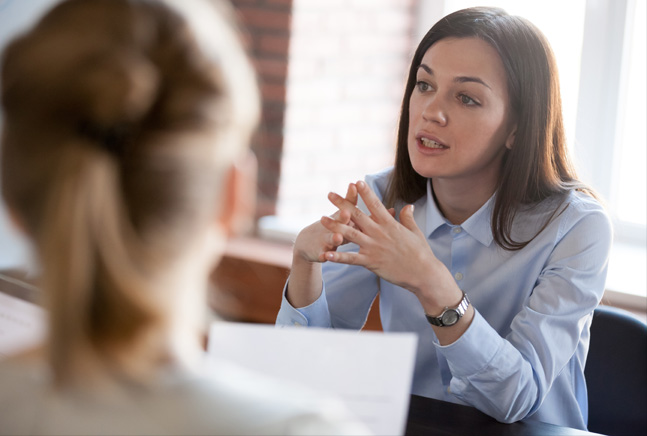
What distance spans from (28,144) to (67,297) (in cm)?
12

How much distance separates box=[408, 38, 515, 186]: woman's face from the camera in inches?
59.2

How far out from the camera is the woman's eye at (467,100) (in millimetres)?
1521

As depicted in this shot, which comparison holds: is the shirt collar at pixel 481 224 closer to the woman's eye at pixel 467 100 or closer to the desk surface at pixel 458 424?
the woman's eye at pixel 467 100

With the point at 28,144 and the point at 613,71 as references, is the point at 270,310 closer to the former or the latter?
the point at 613,71

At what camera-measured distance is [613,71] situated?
2389mm

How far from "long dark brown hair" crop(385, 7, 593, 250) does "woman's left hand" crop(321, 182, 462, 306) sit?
285 mm

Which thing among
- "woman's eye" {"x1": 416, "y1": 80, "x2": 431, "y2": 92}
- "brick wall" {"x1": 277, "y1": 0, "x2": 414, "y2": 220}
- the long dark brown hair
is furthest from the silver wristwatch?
"brick wall" {"x1": 277, "y1": 0, "x2": 414, "y2": 220}

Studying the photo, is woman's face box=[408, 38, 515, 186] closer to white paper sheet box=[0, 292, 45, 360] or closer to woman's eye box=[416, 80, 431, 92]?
woman's eye box=[416, 80, 431, 92]

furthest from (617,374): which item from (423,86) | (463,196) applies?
(423,86)

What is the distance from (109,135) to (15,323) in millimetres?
1036

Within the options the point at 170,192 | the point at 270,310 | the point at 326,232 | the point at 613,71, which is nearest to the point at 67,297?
the point at 170,192

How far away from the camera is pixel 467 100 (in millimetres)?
1527

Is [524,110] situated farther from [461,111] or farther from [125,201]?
[125,201]

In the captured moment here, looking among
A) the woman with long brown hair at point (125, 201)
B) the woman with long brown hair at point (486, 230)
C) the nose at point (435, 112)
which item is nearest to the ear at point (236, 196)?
the woman with long brown hair at point (125, 201)
